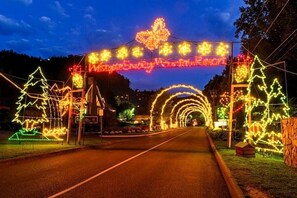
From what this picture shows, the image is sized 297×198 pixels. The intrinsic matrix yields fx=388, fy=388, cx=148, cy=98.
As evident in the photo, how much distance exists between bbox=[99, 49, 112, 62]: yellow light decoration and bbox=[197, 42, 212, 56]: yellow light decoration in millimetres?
7249

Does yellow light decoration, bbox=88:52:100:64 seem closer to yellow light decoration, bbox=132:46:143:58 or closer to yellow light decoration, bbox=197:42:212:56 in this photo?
yellow light decoration, bbox=132:46:143:58

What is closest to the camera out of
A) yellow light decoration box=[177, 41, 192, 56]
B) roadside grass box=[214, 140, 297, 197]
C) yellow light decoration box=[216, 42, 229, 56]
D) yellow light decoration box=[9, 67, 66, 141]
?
roadside grass box=[214, 140, 297, 197]

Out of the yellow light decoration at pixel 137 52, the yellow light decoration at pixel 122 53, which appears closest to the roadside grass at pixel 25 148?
the yellow light decoration at pixel 122 53

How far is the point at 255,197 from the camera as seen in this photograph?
29.4ft

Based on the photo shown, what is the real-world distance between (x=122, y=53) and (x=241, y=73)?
8900 millimetres

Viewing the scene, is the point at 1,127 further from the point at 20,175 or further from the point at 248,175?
the point at 248,175

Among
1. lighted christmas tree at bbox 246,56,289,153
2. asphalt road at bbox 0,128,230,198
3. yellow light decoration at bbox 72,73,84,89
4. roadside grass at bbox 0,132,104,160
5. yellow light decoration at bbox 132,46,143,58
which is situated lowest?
asphalt road at bbox 0,128,230,198

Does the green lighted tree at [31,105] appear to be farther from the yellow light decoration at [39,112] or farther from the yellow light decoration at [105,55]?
the yellow light decoration at [105,55]

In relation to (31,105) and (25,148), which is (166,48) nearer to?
(31,105)

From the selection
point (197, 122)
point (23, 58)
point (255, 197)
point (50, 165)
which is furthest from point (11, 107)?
point (197, 122)

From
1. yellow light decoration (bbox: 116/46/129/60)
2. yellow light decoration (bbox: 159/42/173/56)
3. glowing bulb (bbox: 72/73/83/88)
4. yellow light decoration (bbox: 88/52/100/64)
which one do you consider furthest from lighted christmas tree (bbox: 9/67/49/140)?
yellow light decoration (bbox: 159/42/173/56)

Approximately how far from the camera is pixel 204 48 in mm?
27266

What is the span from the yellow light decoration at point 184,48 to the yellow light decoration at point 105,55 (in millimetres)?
5891

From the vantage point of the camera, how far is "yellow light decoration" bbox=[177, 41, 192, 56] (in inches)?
1080
